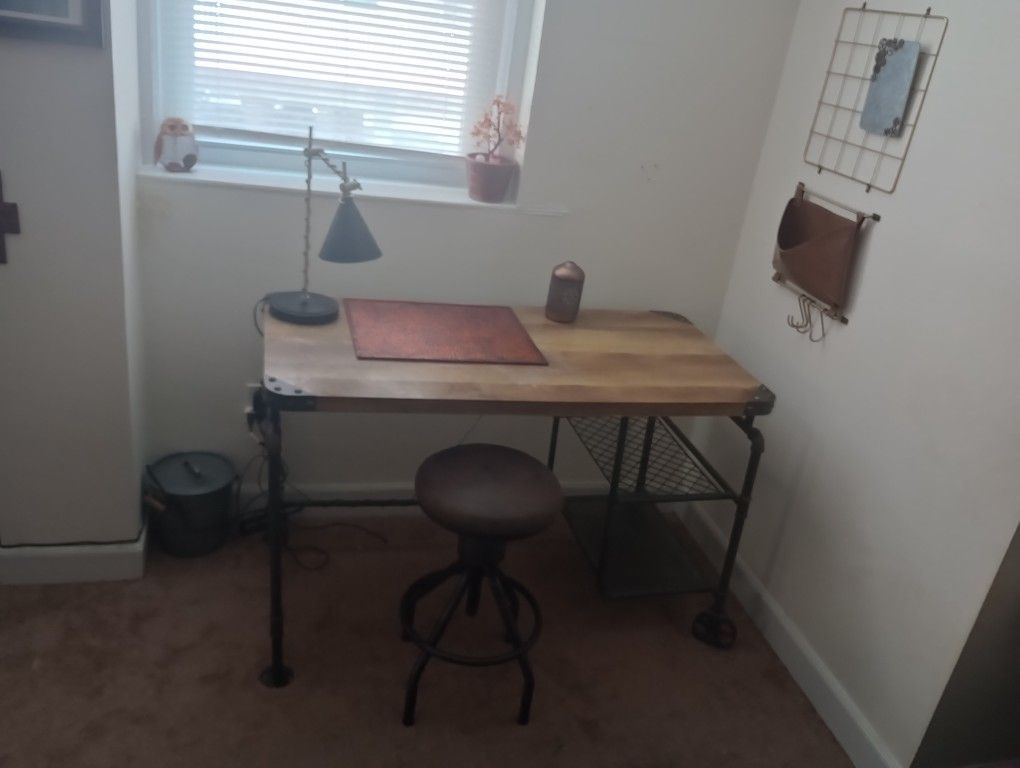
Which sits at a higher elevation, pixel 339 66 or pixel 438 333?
pixel 339 66

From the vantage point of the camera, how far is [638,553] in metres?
2.35

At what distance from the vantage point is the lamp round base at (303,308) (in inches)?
78.6

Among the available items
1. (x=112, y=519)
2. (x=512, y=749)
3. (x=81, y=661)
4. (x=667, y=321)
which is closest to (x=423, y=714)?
(x=512, y=749)

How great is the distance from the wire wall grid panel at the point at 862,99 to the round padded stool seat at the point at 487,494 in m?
1.03

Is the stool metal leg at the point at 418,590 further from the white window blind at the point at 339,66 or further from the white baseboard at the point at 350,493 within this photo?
the white window blind at the point at 339,66

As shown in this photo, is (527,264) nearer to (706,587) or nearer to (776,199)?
(776,199)

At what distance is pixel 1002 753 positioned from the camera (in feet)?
6.13

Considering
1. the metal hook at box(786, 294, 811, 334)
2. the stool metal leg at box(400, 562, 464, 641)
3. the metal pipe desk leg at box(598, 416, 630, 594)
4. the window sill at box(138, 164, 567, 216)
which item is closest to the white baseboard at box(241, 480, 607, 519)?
the stool metal leg at box(400, 562, 464, 641)

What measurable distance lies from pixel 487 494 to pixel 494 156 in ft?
3.42

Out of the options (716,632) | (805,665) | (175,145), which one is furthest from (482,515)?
(175,145)

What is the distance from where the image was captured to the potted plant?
230cm

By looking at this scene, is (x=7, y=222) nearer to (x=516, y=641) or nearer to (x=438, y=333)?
(x=438, y=333)

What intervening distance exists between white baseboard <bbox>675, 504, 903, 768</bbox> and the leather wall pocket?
32.6 inches

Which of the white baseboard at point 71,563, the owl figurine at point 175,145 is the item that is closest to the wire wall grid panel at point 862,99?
the owl figurine at point 175,145
